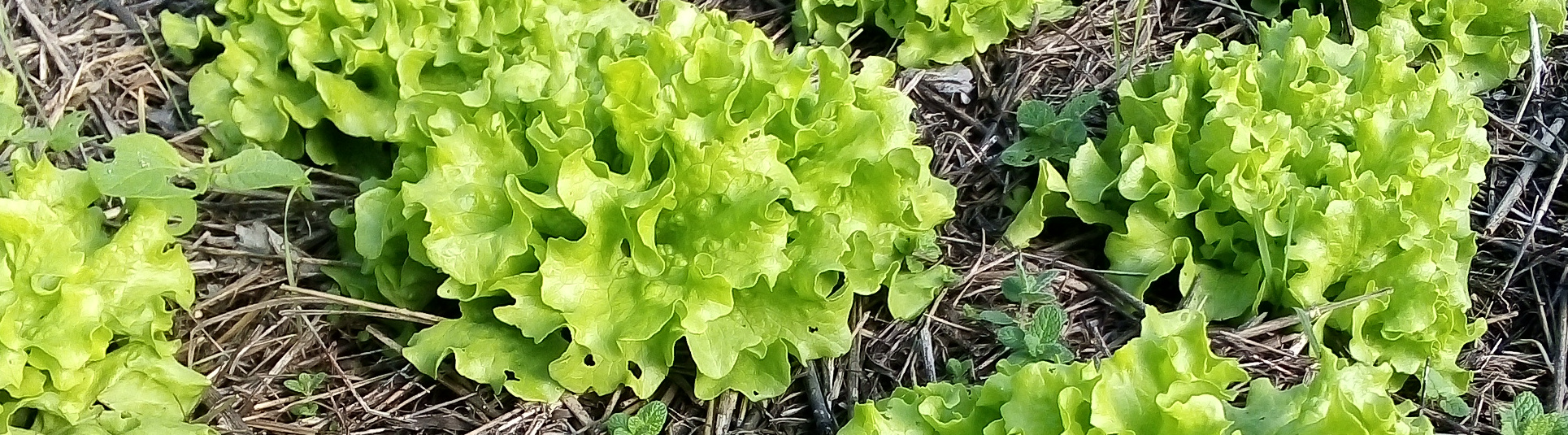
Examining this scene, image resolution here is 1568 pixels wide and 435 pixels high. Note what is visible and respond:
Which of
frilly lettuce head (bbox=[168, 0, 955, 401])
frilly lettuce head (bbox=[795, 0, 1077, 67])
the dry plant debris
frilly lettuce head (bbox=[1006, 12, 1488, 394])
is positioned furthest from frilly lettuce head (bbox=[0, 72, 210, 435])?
frilly lettuce head (bbox=[1006, 12, 1488, 394])

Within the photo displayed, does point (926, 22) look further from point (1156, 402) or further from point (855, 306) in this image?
point (1156, 402)

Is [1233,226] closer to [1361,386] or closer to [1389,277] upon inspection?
[1389,277]

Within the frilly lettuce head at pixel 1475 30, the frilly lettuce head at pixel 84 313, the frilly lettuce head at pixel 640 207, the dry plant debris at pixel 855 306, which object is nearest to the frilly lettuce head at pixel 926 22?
the dry plant debris at pixel 855 306

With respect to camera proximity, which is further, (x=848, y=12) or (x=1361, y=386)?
(x=848, y=12)

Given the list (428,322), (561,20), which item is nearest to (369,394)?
(428,322)

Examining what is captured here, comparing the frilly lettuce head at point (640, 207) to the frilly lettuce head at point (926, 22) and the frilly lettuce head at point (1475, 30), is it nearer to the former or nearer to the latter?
the frilly lettuce head at point (926, 22)

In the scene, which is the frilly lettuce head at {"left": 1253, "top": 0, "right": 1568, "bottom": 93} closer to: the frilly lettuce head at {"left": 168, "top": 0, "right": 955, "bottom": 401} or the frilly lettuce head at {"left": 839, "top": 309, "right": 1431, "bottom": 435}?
the frilly lettuce head at {"left": 839, "top": 309, "right": 1431, "bottom": 435}
